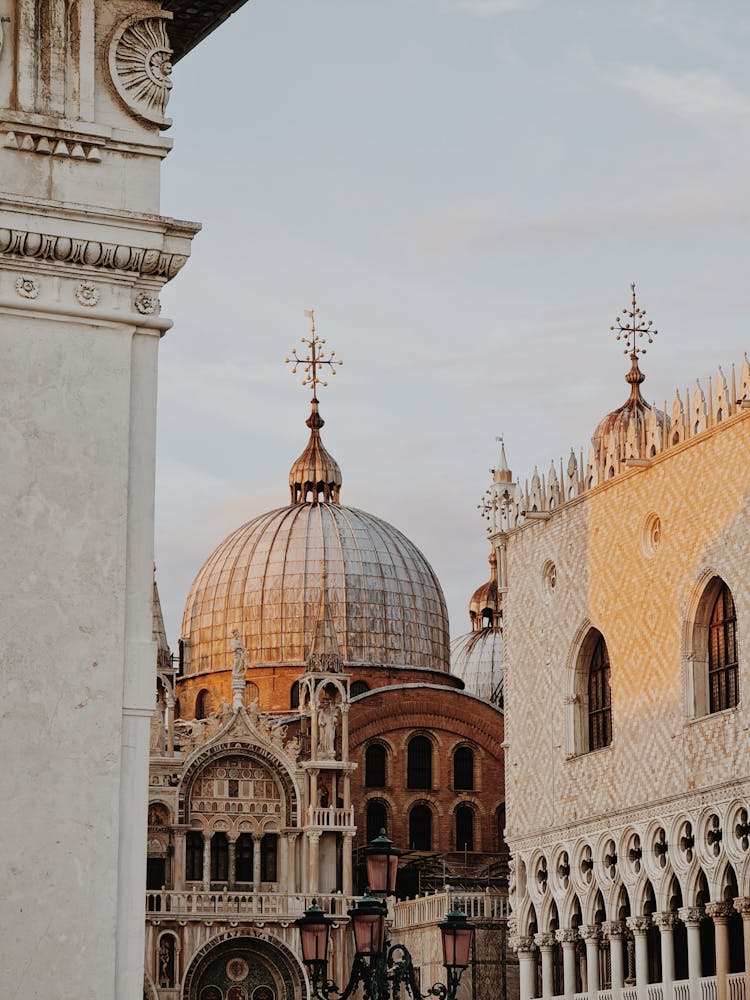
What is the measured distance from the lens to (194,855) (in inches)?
1486

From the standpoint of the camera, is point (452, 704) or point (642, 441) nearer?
point (642, 441)

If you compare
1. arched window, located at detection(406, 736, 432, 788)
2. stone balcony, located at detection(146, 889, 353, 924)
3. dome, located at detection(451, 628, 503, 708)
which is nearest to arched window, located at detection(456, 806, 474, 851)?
arched window, located at detection(406, 736, 432, 788)

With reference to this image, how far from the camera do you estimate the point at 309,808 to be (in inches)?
1489

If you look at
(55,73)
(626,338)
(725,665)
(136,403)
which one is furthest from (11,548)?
(626,338)

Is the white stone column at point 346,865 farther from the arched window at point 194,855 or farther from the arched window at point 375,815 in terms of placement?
the arched window at point 375,815

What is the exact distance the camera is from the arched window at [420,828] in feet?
140

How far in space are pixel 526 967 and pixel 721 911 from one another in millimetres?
6215

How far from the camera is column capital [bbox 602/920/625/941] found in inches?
1124

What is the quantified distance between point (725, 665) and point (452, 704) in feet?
57.3

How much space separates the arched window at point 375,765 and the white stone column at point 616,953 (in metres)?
14.3

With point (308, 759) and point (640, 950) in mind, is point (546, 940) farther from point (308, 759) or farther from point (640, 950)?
point (308, 759)

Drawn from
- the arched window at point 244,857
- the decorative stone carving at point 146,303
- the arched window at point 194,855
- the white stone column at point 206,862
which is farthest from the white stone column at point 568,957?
the decorative stone carving at point 146,303

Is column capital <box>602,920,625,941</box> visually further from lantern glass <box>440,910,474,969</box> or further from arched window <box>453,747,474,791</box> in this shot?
lantern glass <box>440,910,474,969</box>

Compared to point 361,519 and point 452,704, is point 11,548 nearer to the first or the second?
point 452,704
